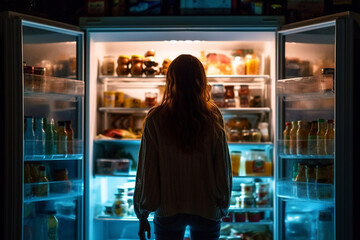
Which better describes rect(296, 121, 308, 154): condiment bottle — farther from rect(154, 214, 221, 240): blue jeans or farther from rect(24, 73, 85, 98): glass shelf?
rect(24, 73, 85, 98): glass shelf

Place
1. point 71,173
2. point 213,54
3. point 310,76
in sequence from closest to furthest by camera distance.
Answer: point 310,76 → point 71,173 → point 213,54

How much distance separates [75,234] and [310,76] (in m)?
2.15

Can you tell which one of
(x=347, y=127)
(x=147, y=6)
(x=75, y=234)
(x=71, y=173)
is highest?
(x=147, y=6)

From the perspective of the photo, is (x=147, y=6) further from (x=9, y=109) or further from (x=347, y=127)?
(x=347, y=127)

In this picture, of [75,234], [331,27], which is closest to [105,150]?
[75,234]

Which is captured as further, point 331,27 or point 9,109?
point 331,27

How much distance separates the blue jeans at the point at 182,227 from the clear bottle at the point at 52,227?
50.4 inches

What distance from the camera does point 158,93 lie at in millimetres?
4078

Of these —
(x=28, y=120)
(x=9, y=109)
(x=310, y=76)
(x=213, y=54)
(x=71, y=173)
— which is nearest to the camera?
(x=9, y=109)

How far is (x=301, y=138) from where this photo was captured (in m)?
3.13

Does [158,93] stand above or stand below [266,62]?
below

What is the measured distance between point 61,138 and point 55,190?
0.38m

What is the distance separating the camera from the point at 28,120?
2.94m

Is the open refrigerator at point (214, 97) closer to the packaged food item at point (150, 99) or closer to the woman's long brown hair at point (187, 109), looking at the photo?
the packaged food item at point (150, 99)
